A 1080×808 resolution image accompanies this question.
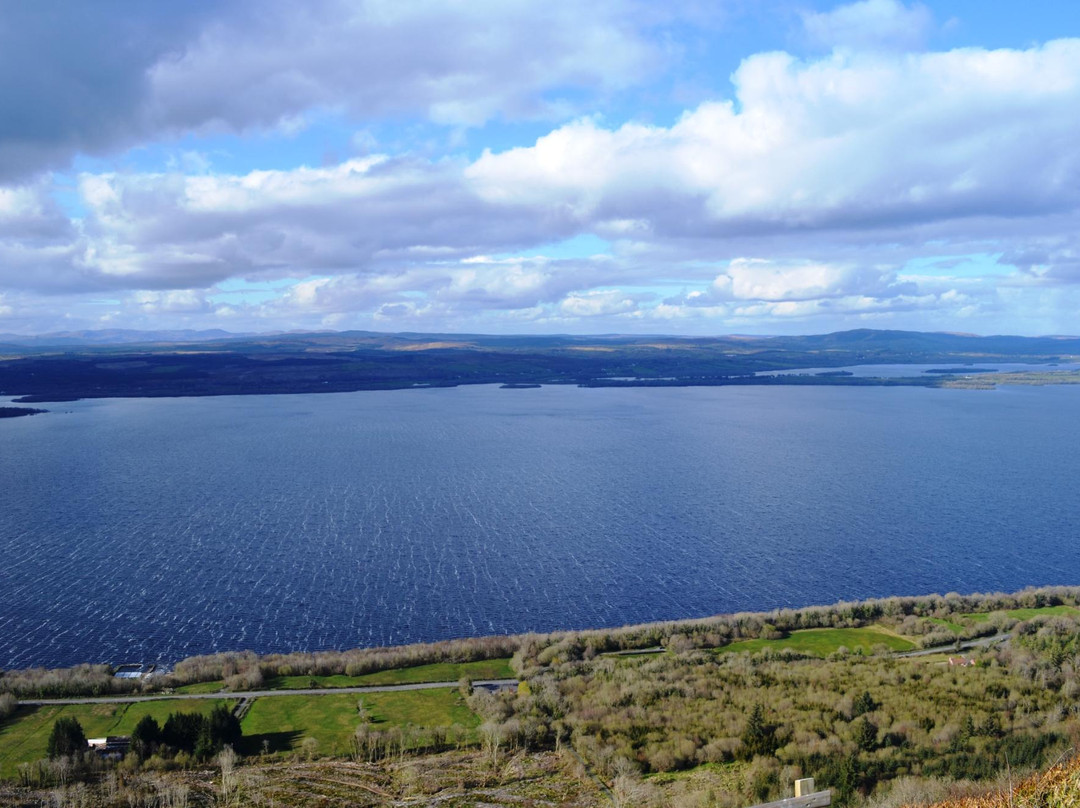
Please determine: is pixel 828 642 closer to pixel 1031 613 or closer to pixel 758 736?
pixel 1031 613

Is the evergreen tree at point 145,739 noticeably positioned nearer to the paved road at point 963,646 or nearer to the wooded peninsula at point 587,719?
the wooded peninsula at point 587,719

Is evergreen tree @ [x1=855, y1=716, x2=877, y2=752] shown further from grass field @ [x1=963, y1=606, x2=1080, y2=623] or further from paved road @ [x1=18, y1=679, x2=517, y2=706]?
grass field @ [x1=963, y1=606, x2=1080, y2=623]

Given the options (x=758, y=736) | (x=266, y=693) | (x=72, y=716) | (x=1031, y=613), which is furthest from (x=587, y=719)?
(x=1031, y=613)

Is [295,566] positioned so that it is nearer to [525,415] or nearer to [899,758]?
[899,758]

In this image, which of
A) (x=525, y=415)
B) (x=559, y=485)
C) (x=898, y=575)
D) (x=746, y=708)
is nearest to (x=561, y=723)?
(x=746, y=708)

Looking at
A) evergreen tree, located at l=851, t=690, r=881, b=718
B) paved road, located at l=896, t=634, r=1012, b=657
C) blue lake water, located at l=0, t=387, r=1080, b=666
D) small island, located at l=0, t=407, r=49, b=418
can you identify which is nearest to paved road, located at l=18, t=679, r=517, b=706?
blue lake water, located at l=0, t=387, r=1080, b=666

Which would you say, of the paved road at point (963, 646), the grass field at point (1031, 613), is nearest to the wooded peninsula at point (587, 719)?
the paved road at point (963, 646)
